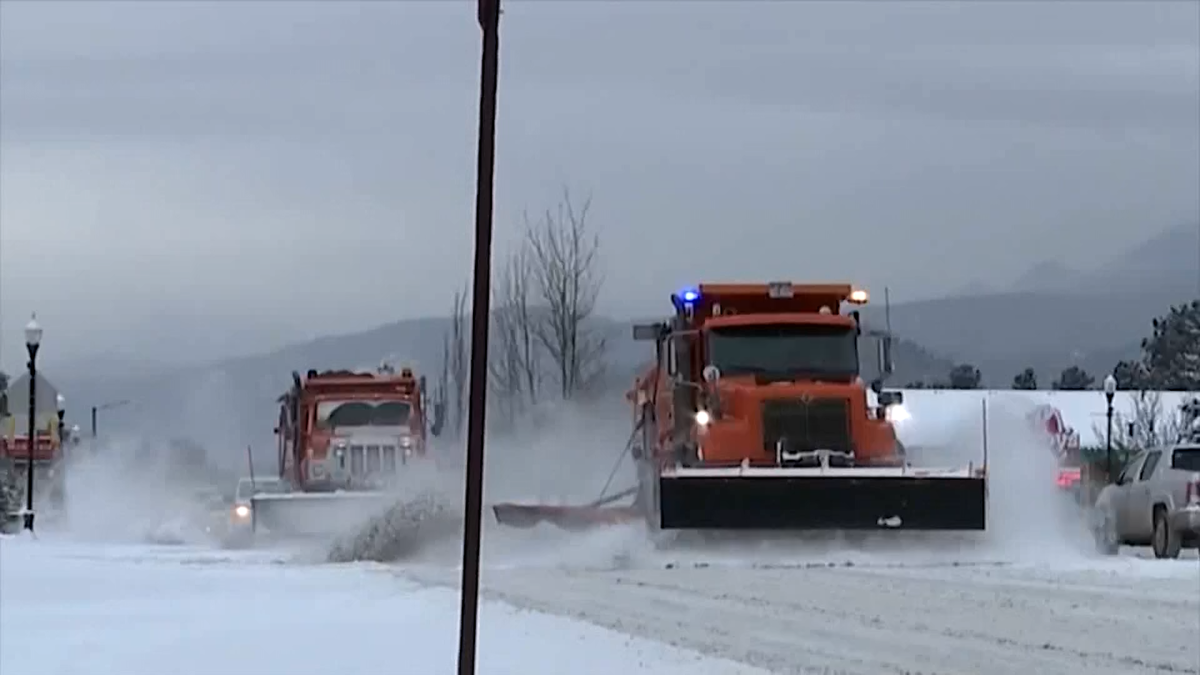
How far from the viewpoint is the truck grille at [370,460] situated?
3322 centimetres

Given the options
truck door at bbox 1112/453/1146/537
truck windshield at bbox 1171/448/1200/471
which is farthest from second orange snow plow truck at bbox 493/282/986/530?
truck door at bbox 1112/453/1146/537

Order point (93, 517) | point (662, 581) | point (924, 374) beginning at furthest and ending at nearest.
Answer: point (93, 517) < point (924, 374) < point (662, 581)

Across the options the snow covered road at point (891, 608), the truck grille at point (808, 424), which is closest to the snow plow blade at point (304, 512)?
the snow covered road at point (891, 608)

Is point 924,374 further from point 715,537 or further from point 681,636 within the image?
point 681,636

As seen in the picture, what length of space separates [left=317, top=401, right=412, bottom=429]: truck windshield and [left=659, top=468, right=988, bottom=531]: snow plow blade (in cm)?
1241

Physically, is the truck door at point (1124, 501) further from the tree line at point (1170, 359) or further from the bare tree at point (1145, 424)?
the tree line at point (1170, 359)

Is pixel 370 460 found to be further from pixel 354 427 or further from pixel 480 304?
pixel 480 304

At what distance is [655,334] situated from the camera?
2572 centimetres

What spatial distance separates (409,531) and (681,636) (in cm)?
1125

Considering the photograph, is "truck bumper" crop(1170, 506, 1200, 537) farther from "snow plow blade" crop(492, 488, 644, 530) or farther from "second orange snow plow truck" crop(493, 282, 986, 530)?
"snow plow blade" crop(492, 488, 644, 530)

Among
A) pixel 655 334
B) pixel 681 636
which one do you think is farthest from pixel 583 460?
pixel 681 636

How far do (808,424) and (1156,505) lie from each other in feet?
16.8

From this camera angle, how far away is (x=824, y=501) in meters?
22.1

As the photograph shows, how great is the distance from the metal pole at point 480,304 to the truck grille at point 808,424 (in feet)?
54.3
